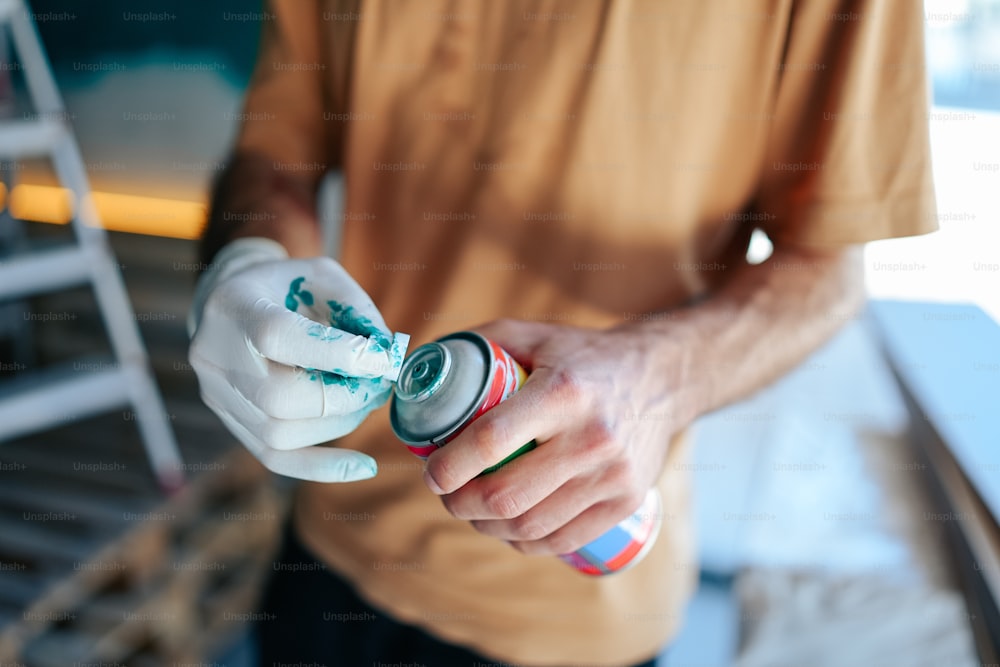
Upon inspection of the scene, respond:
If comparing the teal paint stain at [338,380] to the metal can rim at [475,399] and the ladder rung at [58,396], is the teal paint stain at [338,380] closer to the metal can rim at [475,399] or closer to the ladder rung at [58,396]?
the metal can rim at [475,399]

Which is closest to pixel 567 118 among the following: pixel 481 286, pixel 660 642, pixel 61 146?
pixel 481 286

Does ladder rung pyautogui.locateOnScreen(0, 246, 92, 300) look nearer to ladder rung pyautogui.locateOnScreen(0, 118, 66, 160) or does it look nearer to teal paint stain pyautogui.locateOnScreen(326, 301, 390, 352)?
ladder rung pyautogui.locateOnScreen(0, 118, 66, 160)

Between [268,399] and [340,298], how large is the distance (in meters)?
0.10

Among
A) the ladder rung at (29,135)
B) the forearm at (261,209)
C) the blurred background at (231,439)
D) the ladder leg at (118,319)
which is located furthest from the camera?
the ladder leg at (118,319)

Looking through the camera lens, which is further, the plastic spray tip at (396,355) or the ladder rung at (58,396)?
the ladder rung at (58,396)

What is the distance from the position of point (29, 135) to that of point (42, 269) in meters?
0.26

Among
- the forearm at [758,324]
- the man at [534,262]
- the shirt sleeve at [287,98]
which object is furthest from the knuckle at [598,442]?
the shirt sleeve at [287,98]

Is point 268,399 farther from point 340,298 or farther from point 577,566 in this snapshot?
point 577,566

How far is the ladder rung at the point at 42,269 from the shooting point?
133cm

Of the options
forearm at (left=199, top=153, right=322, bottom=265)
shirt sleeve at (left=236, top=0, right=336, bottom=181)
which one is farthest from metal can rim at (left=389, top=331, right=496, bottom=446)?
shirt sleeve at (left=236, top=0, right=336, bottom=181)

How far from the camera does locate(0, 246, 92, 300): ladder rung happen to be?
52.5 inches

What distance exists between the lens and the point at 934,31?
1082mm

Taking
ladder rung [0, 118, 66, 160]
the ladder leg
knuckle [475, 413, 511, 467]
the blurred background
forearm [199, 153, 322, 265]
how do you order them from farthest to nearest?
the ladder leg < ladder rung [0, 118, 66, 160] < the blurred background < forearm [199, 153, 322, 265] < knuckle [475, 413, 511, 467]

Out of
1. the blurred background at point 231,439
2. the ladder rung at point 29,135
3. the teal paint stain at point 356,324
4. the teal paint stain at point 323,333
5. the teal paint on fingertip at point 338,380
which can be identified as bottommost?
the blurred background at point 231,439
